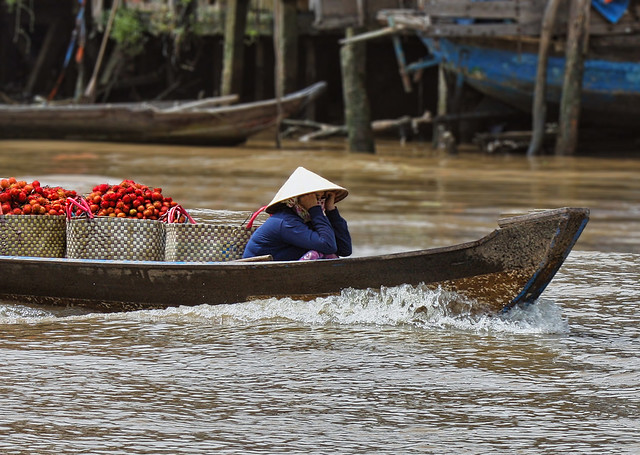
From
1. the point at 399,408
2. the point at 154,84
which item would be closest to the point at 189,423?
the point at 399,408

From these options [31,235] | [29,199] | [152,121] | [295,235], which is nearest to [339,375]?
[295,235]

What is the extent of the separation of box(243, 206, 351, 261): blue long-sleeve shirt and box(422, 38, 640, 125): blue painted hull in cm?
1173

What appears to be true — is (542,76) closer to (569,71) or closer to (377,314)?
(569,71)

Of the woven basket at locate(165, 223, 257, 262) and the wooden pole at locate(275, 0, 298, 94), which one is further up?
the wooden pole at locate(275, 0, 298, 94)

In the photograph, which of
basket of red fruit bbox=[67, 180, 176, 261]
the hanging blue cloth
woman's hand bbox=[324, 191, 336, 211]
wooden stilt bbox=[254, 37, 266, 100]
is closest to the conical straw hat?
woman's hand bbox=[324, 191, 336, 211]

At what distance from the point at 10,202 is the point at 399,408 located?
3.00 m

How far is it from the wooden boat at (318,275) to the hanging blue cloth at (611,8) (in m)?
10.8

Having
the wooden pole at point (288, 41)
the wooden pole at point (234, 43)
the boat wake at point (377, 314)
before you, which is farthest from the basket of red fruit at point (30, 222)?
the wooden pole at point (234, 43)

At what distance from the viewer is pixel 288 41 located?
64.7ft

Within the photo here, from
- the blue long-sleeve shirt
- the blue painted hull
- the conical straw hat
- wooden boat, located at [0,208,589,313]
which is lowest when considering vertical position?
wooden boat, located at [0,208,589,313]

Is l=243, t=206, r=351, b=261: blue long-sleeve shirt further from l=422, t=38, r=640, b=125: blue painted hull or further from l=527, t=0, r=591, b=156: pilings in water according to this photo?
l=422, t=38, r=640, b=125: blue painted hull

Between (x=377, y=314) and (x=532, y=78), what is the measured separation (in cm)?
1241

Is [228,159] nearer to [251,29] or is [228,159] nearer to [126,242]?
[251,29]

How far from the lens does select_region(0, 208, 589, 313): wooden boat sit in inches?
221
